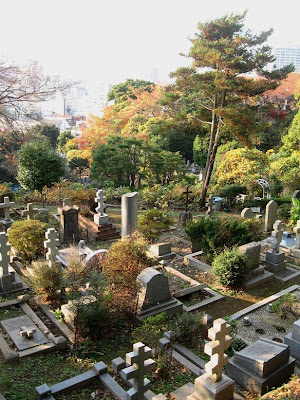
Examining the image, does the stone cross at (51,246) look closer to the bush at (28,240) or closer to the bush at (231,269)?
the bush at (28,240)

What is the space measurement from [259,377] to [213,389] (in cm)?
104

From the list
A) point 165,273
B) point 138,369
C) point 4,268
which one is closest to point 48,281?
point 4,268

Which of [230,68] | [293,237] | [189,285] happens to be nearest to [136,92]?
[230,68]

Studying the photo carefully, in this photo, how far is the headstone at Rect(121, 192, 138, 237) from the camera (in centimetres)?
1181

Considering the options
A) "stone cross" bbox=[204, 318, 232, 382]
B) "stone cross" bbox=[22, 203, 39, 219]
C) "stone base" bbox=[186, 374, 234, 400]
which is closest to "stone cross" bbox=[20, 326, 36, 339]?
"stone base" bbox=[186, 374, 234, 400]

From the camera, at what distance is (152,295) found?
7887 mm

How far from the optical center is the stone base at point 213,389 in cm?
486

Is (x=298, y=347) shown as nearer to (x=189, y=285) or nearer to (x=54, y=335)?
(x=189, y=285)

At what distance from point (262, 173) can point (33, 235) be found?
586 inches

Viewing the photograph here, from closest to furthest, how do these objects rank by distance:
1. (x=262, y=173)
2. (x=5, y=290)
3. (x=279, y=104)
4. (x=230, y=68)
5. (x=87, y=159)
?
(x=5, y=290) → (x=230, y=68) → (x=262, y=173) → (x=87, y=159) → (x=279, y=104)

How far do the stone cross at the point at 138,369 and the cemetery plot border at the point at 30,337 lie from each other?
2.10 metres

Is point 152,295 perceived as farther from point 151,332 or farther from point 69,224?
point 69,224

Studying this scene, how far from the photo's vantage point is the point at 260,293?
9.64 metres

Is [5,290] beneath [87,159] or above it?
beneath
